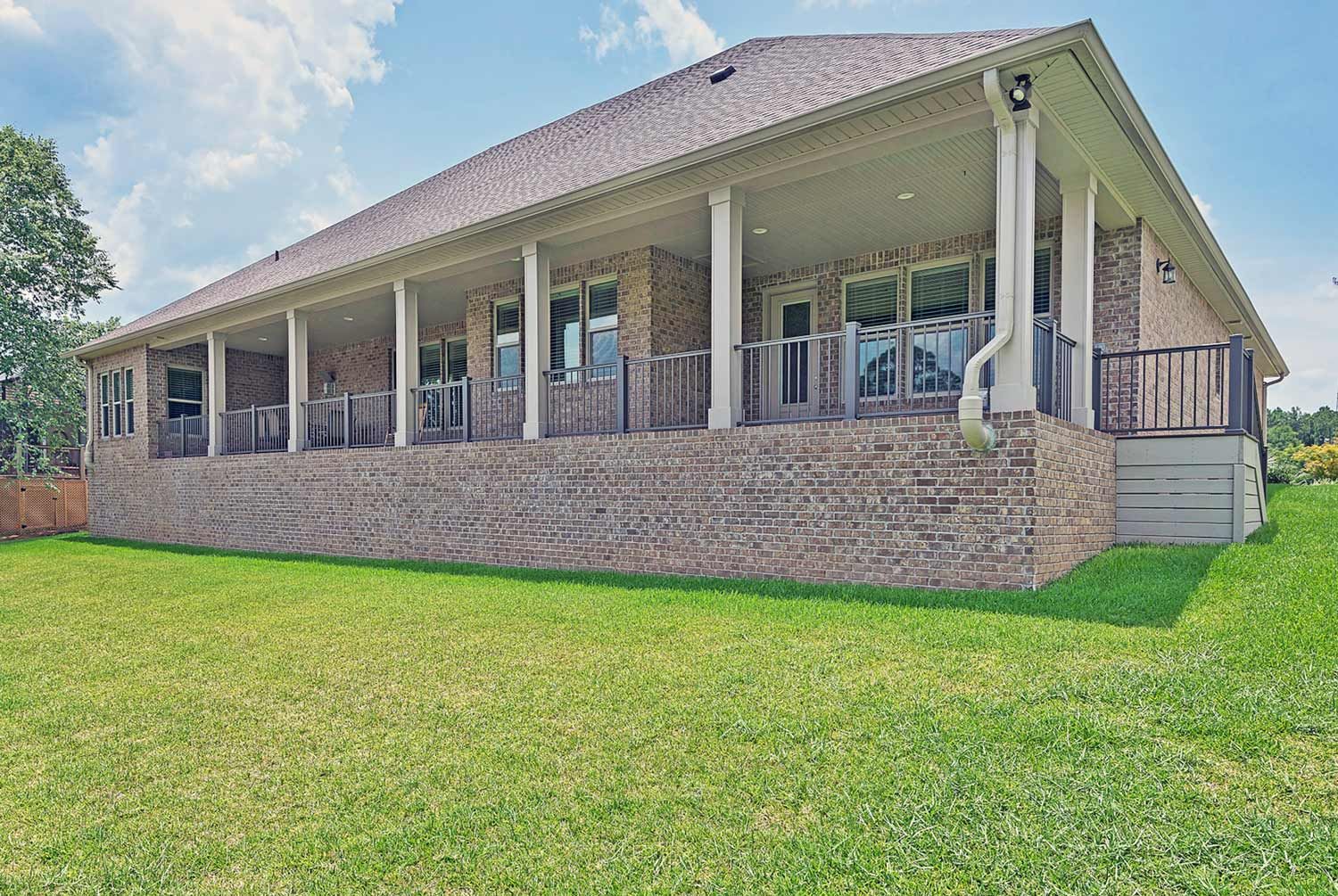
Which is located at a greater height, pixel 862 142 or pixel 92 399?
pixel 862 142

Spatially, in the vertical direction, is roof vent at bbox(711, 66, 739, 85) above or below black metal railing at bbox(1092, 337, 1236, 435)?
above

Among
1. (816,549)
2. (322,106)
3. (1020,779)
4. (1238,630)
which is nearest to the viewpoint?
(1020,779)

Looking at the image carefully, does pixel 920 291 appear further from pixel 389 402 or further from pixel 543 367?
pixel 389 402

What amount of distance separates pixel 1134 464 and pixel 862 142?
420 cm

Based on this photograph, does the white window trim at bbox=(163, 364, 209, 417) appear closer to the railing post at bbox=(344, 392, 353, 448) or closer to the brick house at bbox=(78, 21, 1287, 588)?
the brick house at bbox=(78, 21, 1287, 588)

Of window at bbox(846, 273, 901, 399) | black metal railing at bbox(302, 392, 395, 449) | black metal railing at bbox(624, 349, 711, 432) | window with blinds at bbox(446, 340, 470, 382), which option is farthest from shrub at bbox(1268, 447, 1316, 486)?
black metal railing at bbox(302, 392, 395, 449)

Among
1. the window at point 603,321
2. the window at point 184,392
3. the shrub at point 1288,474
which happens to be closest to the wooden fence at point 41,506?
the window at point 184,392

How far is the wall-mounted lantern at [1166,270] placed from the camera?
30.8 ft

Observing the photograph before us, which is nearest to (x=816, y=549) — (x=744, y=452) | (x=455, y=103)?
(x=744, y=452)

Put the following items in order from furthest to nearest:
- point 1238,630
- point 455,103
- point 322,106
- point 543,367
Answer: point 322,106
point 455,103
point 543,367
point 1238,630

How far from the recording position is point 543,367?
9.59m

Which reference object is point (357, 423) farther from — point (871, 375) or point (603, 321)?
point (871, 375)

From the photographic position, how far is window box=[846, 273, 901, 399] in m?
10.1

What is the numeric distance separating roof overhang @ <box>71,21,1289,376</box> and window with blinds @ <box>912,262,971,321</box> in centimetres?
197
